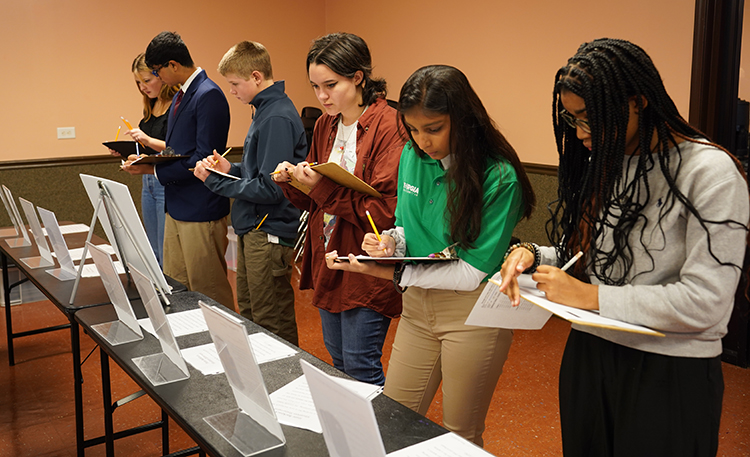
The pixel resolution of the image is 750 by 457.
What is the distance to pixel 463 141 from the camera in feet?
4.93

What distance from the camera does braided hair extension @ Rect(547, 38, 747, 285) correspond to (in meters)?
1.08

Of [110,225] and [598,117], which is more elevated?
[598,117]

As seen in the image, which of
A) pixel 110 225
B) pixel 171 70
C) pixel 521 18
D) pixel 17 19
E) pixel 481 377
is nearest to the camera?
pixel 481 377

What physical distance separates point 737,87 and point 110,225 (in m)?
2.87

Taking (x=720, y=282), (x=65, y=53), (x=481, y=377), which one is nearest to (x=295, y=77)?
(x=65, y=53)

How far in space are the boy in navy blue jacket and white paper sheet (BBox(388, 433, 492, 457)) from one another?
5.21 ft

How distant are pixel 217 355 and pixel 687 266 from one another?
3.78 feet

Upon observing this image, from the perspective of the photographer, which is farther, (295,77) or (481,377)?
(295,77)

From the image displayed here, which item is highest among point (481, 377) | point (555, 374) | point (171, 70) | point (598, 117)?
point (171, 70)

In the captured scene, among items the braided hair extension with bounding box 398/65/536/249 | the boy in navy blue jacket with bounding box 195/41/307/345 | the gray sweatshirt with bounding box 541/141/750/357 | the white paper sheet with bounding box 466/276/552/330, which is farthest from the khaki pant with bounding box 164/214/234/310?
the gray sweatshirt with bounding box 541/141/750/357

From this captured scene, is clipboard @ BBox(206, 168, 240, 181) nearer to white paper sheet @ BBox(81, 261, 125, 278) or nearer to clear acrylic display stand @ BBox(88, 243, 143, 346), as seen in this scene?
white paper sheet @ BBox(81, 261, 125, 278)

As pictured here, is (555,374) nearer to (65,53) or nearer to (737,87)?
(737,87)

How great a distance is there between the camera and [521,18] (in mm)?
4129

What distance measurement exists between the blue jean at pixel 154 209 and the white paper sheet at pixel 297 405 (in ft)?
7.52
